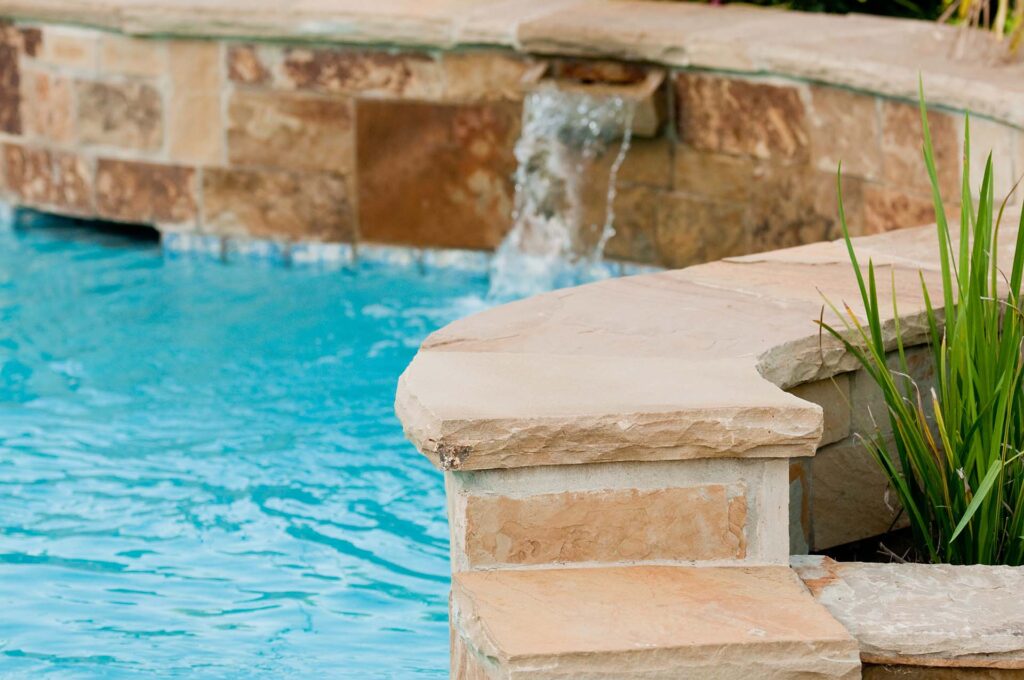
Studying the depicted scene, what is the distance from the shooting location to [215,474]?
3.82 m

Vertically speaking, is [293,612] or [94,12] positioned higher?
[94,12]

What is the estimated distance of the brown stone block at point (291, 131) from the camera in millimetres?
5465

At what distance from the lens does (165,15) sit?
5.46m

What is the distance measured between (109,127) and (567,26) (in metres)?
1.89

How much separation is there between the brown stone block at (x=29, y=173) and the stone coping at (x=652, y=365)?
375cm

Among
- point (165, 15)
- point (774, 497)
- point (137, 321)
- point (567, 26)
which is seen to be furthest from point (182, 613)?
point (165, 15)

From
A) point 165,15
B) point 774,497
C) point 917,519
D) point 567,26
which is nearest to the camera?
point 774,497

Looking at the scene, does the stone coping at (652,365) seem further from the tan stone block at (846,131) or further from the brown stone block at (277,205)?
the brown stone block at (277,205)

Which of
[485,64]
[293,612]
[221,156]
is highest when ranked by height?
[485,64]

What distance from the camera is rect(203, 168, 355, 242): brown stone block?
5.56 metres

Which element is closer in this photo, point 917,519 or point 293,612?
point 917,519

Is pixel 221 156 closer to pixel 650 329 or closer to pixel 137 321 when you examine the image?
pixel 137 321

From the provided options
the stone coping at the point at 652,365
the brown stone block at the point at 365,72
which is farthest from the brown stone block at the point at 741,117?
the stone coping at the point at 652,365

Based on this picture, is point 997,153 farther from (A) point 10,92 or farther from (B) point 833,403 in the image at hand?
(A) point 10,92
